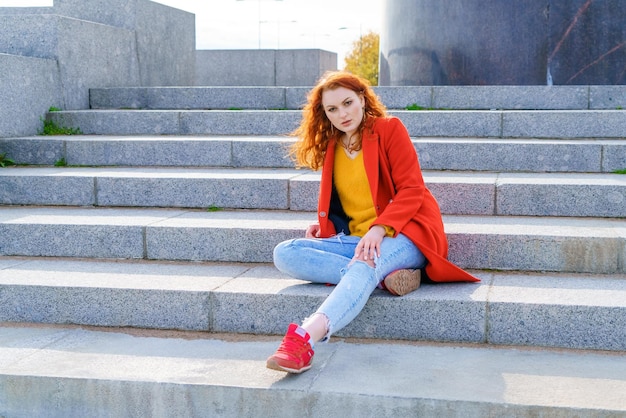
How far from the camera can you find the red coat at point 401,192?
426cm

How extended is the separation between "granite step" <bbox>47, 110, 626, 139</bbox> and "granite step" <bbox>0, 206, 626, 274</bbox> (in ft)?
4.97

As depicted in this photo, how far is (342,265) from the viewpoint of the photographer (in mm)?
4332

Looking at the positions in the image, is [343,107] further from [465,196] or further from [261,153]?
[261,153]

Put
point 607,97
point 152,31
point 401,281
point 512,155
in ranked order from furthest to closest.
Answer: point 152,31 < point 607,97 < point 512,155 < point 401,281

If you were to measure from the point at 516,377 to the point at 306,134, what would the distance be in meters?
1.72

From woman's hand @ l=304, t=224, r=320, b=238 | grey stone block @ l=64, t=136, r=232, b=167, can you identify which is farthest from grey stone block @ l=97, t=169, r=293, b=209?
woman's hand @ l=304, t=224, r=320, b=238

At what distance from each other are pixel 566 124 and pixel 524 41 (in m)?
1.73

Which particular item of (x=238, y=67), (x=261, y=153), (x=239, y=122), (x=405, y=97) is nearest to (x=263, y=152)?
(x=261, y=153)

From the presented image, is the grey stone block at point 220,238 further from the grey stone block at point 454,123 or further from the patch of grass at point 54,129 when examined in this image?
the patch of grass at point 54,129

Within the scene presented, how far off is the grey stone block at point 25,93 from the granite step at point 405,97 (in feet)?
2.26

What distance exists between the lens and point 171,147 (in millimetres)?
6715

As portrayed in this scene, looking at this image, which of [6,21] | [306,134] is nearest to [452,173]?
[306,134]

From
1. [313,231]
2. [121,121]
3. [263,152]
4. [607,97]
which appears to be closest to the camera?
[313,231]

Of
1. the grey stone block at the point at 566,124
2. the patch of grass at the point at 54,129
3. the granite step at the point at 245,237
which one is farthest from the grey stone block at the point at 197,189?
the grey stone block at the point at 566,124
